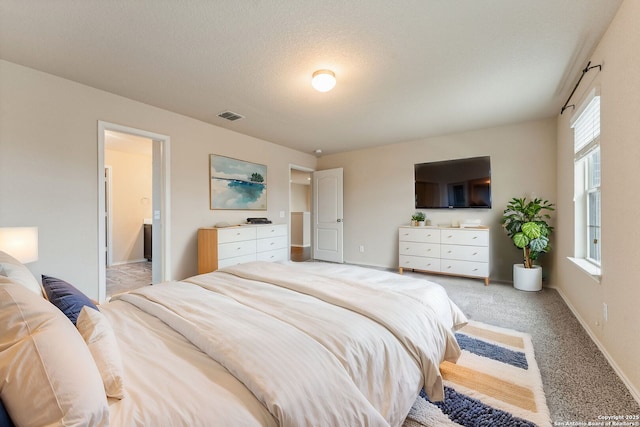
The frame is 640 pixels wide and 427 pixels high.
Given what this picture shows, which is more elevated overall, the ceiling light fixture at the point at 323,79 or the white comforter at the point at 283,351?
the ceiling light fixture at the point at 323,79

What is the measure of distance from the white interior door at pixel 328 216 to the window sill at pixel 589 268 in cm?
368

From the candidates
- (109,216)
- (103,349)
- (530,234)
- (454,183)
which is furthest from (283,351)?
(109,216)

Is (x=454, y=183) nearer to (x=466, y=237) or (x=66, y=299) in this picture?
(x=466, y=237)

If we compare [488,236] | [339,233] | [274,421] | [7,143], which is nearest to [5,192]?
[7,143]

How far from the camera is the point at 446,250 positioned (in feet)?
14.2

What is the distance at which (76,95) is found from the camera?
2.81 meters

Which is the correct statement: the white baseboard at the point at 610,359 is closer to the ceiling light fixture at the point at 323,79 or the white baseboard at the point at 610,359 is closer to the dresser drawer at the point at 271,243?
the ceiling light fixture at the point at 323,79

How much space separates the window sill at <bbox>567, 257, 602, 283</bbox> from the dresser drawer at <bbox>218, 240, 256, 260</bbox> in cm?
381

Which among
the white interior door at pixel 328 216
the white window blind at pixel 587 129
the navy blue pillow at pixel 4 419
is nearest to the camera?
the navy blue pillow at pixel 4 419

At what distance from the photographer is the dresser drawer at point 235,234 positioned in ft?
12.2

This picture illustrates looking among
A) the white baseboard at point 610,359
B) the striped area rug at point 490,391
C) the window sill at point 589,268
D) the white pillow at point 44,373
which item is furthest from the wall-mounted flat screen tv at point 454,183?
the white pillow at point 44,373

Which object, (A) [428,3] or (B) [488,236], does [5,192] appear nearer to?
(A) [428,3]

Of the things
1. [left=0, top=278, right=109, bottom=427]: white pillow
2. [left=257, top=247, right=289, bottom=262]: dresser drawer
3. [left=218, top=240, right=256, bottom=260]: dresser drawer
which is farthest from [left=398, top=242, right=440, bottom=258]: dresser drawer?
[left=0, top=278, right=109, bottom=427]: white pillow

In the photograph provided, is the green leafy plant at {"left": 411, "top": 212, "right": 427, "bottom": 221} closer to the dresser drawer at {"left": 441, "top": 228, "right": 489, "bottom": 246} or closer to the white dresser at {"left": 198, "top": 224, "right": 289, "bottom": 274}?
the dresser drawer at {"left": 441, "top": 228, "right": 489, "bottom": 246}
